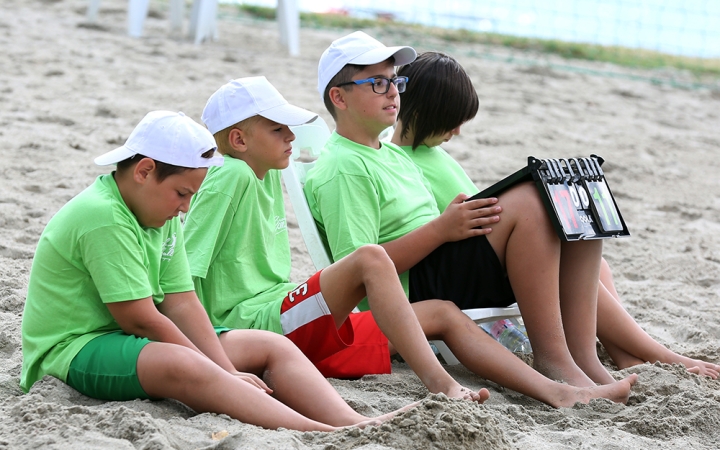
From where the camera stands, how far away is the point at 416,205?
8.67 feet

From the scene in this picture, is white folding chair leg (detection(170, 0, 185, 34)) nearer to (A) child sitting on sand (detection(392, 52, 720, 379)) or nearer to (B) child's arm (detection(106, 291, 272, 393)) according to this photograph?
(A) child sitting on sand (detection(392, 52, 720, 379))

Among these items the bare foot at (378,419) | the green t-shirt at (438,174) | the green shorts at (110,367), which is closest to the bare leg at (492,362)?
the bare foot at (378,419)

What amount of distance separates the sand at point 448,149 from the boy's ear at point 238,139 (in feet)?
2.32

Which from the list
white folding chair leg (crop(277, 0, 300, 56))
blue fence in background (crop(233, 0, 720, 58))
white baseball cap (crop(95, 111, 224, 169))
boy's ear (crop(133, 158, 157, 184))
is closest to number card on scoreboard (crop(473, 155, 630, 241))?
white baseball cap (crop(95, 111, 224, 169))

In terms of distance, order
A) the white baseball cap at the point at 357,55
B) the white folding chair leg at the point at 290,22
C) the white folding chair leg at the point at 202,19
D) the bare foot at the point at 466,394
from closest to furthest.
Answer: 1. the bare foot at the point at 466,394
2. the white baseball cap at the point at 357,55
3. the white folding chair leg at the point at 202,19
4. the white folding chair leg at the point at 290,22

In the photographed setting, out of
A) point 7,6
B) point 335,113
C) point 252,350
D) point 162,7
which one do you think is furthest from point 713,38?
point 252,350

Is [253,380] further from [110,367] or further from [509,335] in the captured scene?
[509,335]

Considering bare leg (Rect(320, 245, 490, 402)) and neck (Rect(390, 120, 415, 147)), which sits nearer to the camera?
bare leg (Rect(320, 245, 490, 402))

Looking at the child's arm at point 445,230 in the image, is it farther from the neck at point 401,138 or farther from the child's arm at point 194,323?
the child's arm at point 194,323

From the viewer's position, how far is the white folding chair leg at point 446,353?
2.50 m

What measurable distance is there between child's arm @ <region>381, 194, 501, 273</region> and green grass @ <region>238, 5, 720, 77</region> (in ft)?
22.2

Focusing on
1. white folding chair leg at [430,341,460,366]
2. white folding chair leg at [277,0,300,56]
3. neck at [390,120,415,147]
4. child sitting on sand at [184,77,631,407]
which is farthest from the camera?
white folding chair leg at [277,0,300,56]

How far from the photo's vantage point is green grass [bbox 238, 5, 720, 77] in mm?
9109

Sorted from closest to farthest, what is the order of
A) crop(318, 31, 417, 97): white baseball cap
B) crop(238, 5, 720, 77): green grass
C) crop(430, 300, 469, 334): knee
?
crop(430, 300, 469, 334): knee
crop(318, 31, 417, 97): white baseball cap
crop(238, 5, 720, 77): green grass
